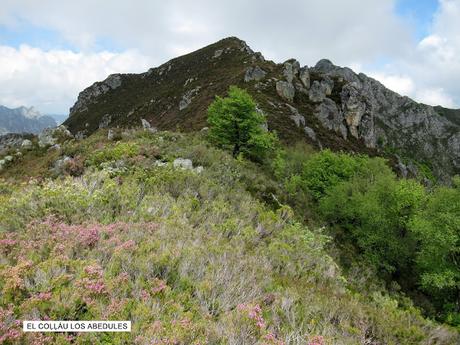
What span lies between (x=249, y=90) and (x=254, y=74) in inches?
278

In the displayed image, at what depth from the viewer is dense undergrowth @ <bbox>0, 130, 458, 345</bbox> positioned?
3.87m

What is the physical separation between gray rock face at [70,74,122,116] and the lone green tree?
101 meters

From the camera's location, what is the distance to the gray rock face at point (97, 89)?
4673 inches

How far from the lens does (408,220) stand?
24.2 meters

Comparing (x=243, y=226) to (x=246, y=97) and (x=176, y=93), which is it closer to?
(x=246, y=97)

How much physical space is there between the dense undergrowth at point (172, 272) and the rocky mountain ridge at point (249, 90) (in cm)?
4252

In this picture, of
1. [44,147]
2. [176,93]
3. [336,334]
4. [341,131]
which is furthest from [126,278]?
[176,93]

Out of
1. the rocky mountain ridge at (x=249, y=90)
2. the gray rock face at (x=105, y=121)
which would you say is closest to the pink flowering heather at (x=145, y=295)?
the rocky mountain ridge at (x=249, y=90)

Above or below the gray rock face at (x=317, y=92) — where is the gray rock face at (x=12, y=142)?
below

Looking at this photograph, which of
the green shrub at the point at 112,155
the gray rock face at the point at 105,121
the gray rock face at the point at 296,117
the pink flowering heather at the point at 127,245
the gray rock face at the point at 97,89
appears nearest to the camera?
the pink flowering heather at the point at 127,245

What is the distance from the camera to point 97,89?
122625mm

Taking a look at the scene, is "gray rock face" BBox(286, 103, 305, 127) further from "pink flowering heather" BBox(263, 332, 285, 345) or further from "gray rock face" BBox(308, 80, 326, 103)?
"pink flowering heather" BBox(263, 332, 285, 345)

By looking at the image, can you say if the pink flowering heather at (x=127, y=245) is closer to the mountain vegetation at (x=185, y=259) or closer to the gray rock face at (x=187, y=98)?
the mountain vegetation at (x=185, y=259)

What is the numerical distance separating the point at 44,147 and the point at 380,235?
921 inches
